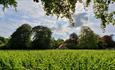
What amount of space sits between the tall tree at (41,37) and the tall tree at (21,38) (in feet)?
5.58

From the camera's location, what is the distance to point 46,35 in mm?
101312

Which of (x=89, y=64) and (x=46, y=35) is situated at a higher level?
(x=46, y=35)

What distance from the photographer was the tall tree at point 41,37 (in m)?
89.5

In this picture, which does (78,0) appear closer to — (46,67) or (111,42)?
(46,67)

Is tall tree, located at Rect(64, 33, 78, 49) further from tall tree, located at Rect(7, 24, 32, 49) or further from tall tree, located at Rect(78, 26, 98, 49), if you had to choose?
tall tree, located at Rect(7, 24, 32, 49)

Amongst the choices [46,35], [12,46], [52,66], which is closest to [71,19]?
[52,66]

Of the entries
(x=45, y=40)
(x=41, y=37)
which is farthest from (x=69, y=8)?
(x=41, y=37)

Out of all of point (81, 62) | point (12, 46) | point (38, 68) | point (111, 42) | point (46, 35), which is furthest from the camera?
point (111, 42)

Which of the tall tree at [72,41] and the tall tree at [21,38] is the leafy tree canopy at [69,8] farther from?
the tall tree at [72,41]

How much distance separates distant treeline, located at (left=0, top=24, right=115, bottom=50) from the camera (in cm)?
8955

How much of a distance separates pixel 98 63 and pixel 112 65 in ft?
2.38

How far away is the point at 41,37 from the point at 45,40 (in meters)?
4.71

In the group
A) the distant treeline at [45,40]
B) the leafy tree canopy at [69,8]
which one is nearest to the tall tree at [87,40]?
the distant treeline at [45,40]

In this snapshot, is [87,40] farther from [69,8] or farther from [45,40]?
[69,8]
